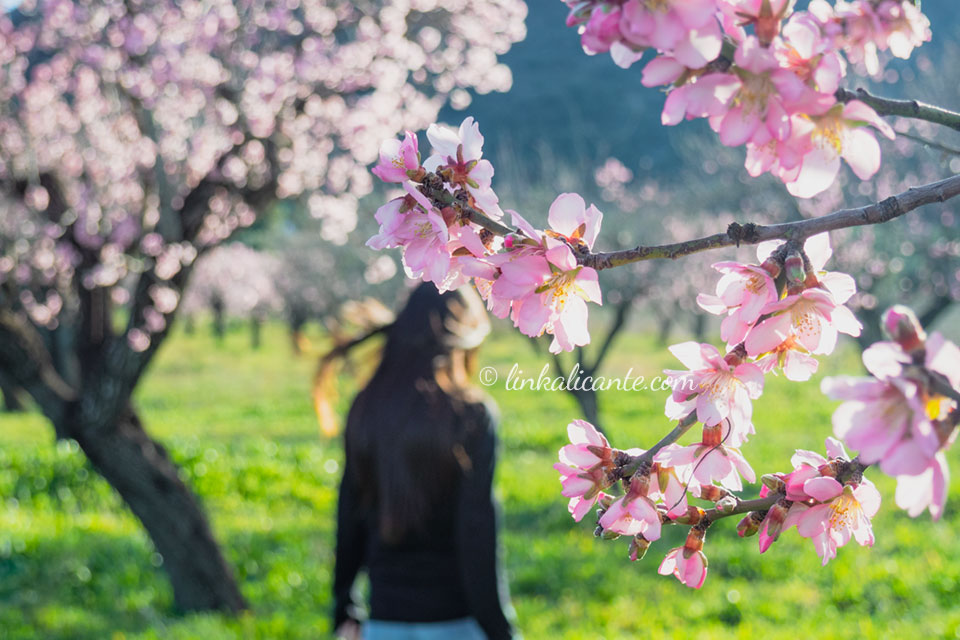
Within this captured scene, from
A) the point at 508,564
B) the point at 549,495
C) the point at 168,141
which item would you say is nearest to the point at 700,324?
the point at 549,495

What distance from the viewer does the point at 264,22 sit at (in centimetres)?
634

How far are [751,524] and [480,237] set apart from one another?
44 centimetres

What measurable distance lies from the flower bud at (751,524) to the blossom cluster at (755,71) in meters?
0.37

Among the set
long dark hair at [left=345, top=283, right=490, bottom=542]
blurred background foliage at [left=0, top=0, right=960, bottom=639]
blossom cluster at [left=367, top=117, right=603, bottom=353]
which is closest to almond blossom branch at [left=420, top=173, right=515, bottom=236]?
blossom cluster at [left=367, top=117, right=603, bottom=353]

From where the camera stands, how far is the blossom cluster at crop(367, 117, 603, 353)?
0.87m

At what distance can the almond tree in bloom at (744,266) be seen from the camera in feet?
2.12

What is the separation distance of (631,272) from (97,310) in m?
7.88

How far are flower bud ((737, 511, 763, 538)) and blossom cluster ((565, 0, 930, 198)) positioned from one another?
367 mm

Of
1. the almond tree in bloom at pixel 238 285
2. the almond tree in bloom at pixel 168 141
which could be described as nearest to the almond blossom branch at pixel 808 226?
the almond tree in bloom at pixel 168 141

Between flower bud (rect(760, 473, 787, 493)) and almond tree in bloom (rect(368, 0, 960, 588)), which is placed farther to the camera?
flower bud (rect(760, 473, 787, 493))

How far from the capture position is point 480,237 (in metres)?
0.95

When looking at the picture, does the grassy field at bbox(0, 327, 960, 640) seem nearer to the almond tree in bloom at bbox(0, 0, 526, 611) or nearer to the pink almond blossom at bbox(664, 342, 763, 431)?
the almond tree in bloom at bbox(0, 0, 526, 611)

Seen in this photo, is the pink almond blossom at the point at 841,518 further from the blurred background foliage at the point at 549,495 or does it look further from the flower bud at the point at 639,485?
the blurred background foliage at the point at 549,495

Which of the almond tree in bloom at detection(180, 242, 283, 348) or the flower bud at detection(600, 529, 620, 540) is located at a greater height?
the flower bud at detection(600, 529, 620, 540)
